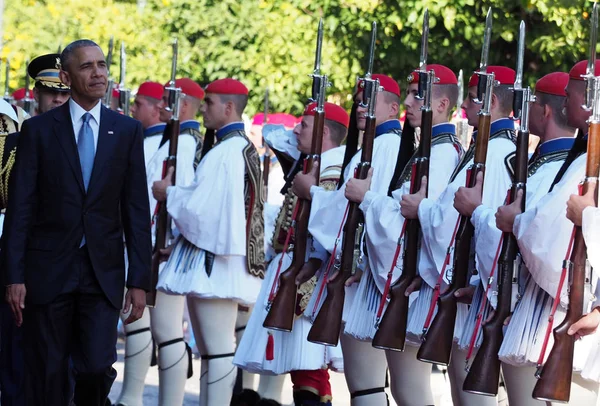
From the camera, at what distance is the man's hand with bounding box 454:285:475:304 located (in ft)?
21.2

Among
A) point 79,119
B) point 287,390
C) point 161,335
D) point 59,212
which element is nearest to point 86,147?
point 79,119

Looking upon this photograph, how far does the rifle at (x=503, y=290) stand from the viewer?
19.6ft

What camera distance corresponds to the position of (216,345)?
891 centimetres

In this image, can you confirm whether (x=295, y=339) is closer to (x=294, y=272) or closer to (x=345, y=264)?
(x=294, y=272)

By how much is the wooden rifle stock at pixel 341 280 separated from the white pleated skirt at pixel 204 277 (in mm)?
1610

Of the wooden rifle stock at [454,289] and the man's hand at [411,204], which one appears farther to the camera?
the man's hand at [411,204]

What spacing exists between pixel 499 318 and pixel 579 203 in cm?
79

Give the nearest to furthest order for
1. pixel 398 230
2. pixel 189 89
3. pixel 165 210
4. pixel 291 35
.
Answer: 1. pixel 398 230
2. pixel 165 210
3. pixel 189 89
4. pixel 291 35

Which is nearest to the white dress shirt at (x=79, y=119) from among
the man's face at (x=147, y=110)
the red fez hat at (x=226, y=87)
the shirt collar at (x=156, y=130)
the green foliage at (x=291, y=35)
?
the red fez hat at (x=226, y=87)

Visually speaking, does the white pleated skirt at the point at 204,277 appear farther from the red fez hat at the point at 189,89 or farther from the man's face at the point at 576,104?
the man's face at the point at 576,104

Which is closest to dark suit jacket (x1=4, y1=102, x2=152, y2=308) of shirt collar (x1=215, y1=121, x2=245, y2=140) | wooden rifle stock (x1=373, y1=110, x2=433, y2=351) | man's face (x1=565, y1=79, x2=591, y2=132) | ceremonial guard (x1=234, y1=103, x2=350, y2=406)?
wooden rifle stock (x1=373, y1=110, x2=433, y2=351)

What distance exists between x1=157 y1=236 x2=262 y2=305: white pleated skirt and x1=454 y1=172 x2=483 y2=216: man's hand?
2.69m

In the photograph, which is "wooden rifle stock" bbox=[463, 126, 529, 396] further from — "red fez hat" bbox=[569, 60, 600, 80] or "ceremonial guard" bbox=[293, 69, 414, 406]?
"ceremonial guard" bbox=[293, 69, 414, 406]

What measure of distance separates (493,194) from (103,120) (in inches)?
73.3
